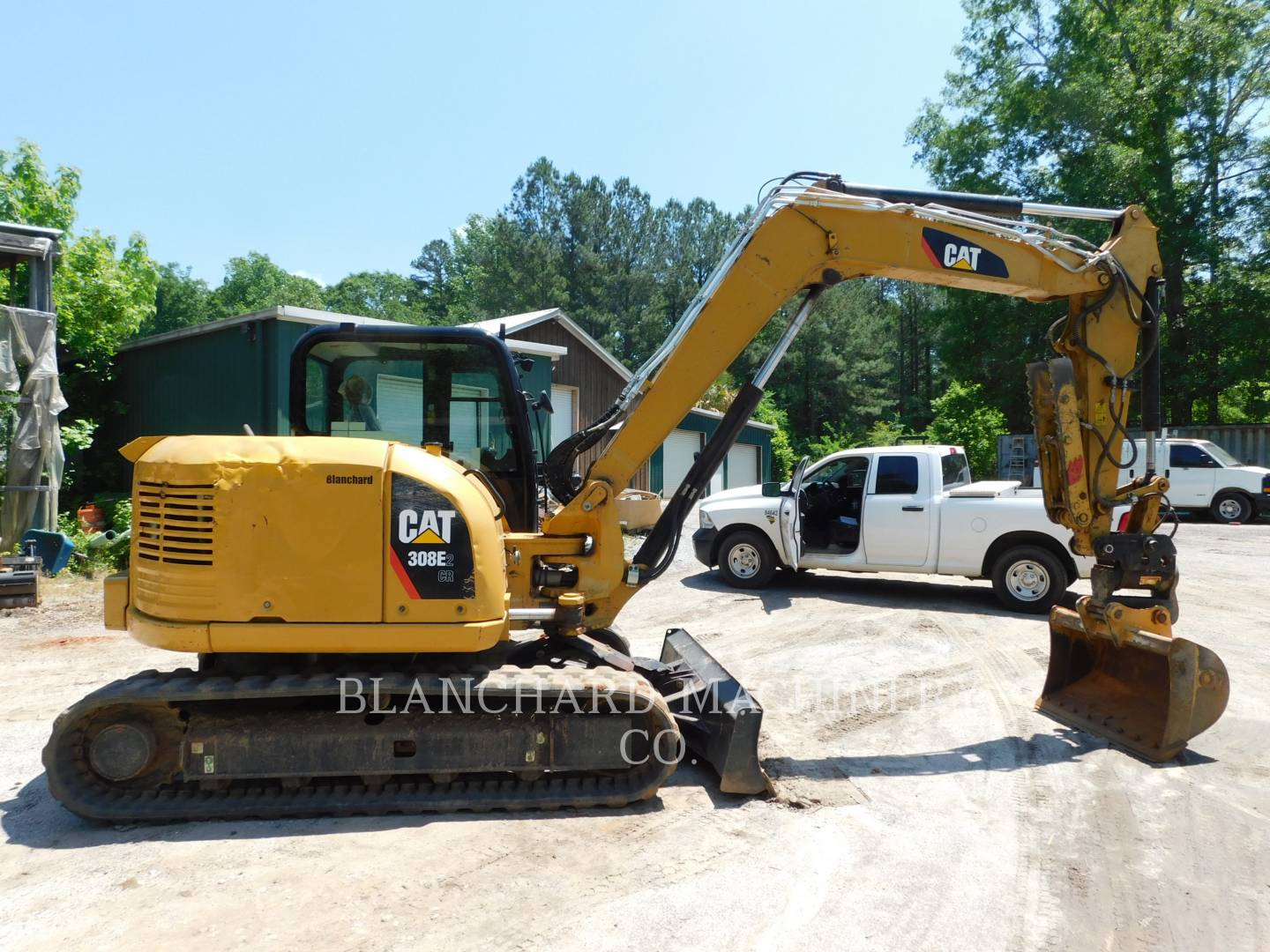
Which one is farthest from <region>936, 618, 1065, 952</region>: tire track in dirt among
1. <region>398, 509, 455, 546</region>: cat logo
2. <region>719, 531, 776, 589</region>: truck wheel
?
<region>719, 531, 776, 589</region>: truck wheel

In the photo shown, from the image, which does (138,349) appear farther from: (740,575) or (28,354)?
(740,575)

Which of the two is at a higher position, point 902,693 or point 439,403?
point 439,403

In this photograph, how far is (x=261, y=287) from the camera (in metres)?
60.0

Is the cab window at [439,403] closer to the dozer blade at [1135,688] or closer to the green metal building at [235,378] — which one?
the dozer blade at [1135,688]

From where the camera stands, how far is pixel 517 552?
4.93 metres

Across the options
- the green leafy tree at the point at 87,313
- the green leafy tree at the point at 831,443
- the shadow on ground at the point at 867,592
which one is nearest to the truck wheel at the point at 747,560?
→ the shadow on ground at the point at 867,592

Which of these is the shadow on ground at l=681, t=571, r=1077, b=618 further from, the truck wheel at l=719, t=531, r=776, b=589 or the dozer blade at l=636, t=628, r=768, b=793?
the dozer blade at l=636, t=628, r=768, b=793

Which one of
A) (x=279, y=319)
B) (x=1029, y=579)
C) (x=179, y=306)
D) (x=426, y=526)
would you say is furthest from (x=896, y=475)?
(x=179, y=306)

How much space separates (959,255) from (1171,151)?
91.2ft

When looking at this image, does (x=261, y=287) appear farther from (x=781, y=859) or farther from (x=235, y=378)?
(x=781, y=859)

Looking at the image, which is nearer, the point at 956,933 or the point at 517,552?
the point at 956,933

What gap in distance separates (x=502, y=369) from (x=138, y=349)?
576 inches

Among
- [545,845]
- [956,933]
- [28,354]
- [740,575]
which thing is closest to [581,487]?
[545,845]

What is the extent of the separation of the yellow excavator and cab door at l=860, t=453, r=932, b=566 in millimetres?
3875
